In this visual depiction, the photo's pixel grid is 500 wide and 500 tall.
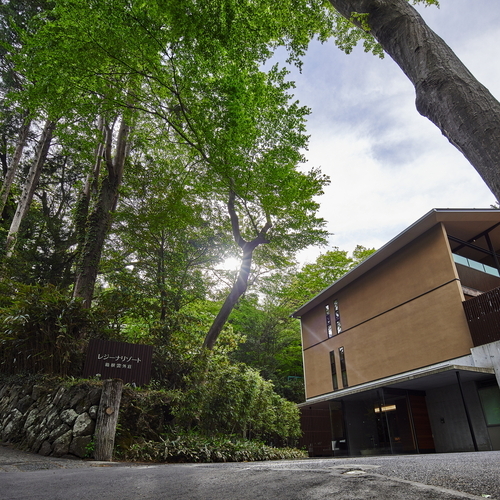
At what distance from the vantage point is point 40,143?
13828mm

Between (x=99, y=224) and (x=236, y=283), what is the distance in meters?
4.87

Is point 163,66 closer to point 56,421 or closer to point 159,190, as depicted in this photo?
point 159,190

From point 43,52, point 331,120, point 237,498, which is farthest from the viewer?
point 331,120

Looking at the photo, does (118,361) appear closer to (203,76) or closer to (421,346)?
(203,76)

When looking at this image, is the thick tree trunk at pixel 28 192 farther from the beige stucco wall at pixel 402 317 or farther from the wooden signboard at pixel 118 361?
the beige stucco wall at pixel 402 317

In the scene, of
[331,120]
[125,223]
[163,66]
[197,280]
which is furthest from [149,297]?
[331,120]

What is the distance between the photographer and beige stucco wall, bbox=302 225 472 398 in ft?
34.8

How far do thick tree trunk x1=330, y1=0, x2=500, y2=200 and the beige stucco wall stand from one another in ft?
32.0

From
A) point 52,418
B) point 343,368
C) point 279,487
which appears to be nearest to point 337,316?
point 343,368

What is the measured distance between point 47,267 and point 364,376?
1296 centimetres

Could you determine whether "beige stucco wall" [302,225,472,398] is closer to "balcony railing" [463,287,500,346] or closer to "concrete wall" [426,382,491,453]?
"balcony railing" [463,287,500,346]

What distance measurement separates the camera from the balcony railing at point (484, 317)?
30.7ft

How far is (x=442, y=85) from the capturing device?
2385 millimetres

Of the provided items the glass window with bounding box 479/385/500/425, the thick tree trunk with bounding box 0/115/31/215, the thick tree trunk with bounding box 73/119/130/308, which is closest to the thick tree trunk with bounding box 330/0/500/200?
the thick tree trunk with bounding box 73/119/130/308
